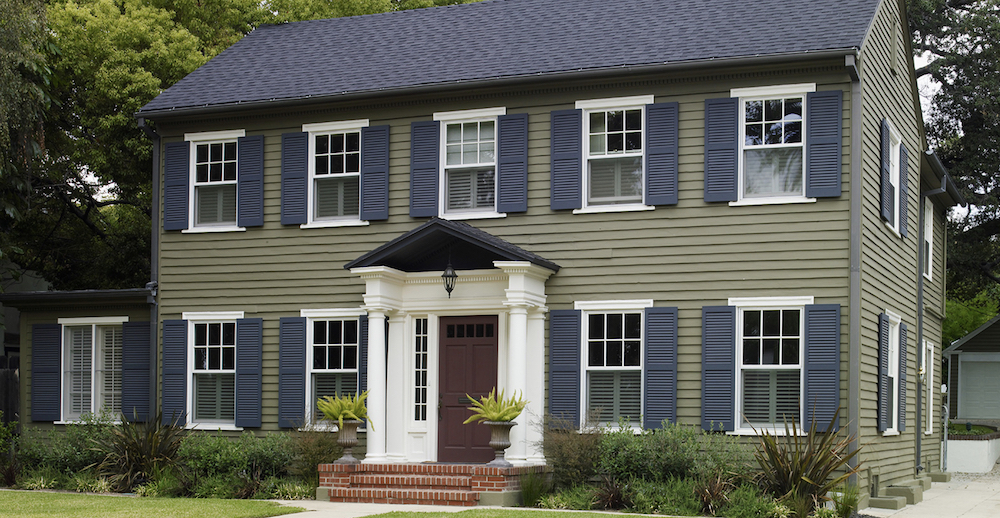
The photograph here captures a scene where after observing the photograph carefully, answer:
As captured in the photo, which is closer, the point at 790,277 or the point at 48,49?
the point at 790,277

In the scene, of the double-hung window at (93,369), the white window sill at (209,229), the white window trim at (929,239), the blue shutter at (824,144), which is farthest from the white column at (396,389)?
the white window trim at (929,239)

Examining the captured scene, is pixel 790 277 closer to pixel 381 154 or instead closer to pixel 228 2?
pixel 381 154

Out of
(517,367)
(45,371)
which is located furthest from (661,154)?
(45,371)

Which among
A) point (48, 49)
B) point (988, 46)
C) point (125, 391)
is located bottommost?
point (125, 391)

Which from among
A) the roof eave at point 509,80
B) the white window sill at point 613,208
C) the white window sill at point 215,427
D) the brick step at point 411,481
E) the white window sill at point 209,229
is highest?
the roof eave at point 509,80

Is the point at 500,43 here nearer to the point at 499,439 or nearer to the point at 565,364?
the point at 565,364

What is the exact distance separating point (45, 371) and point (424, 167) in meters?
7.11

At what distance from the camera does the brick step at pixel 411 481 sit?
12.7 m

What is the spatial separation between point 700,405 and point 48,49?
43.6 feet

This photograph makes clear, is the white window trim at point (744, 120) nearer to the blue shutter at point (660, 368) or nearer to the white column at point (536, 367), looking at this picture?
the blue shutter at point (660, 368)

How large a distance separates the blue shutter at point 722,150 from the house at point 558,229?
0.03 meters

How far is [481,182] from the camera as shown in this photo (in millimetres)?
14453

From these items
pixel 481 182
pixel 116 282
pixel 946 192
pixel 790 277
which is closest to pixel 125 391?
pixel 481 182

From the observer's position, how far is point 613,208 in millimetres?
13633
